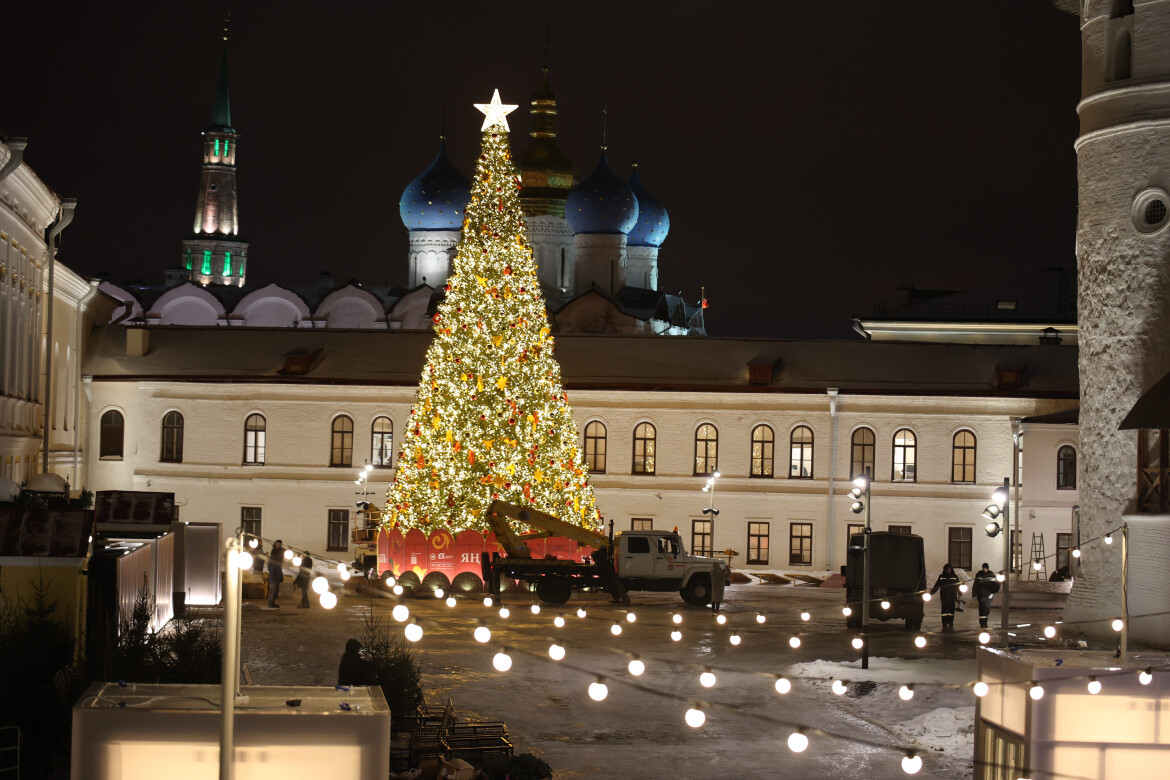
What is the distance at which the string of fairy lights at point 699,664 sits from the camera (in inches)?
513

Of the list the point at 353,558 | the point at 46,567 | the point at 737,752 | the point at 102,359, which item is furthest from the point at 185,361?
the point at 737,752

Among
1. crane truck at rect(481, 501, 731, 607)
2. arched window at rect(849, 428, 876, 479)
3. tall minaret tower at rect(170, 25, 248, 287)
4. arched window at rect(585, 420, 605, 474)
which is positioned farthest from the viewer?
tall minaret tower at rect(170, 25, 248, 287)

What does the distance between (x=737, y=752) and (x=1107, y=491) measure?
1247cm

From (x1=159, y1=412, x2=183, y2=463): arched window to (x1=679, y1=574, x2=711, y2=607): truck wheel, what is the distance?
1845cm

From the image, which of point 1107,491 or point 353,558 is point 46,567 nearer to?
point 1107,491

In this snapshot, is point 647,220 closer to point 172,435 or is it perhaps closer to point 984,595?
point 172,435

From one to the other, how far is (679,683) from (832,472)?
2211 centimetres

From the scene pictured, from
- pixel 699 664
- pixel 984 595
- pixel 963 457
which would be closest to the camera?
pixel 699 664

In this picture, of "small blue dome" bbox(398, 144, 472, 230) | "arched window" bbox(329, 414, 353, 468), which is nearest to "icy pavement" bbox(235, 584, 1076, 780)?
"arched window" bbox(329, 414, 353, 468)

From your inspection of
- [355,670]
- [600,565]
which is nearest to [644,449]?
[600,565]

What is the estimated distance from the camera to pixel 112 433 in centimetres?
4638

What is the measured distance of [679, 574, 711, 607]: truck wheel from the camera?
114 ft

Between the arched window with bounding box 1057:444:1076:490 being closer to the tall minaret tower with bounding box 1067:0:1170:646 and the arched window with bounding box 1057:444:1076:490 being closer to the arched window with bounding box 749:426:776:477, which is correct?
the arched window with bounding box 749:426:776:477

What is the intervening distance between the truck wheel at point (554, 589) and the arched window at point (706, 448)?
36.3ft
